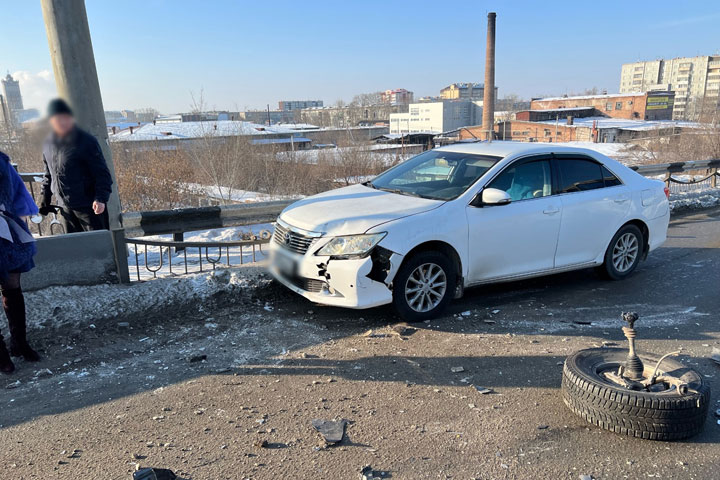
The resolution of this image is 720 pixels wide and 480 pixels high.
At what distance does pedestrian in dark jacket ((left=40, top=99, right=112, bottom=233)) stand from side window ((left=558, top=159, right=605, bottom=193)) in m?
5.03

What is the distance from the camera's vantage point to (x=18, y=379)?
4055 mm

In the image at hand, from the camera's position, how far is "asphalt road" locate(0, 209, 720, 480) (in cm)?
303

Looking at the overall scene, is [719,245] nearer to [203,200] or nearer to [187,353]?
[187,353]

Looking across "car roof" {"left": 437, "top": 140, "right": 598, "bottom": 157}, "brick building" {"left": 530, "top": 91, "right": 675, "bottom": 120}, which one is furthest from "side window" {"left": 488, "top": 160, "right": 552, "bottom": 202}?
"brick building" {"left": 530, "top": 91, "right": 675, "bottom": 120}

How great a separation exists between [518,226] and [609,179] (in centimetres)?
177

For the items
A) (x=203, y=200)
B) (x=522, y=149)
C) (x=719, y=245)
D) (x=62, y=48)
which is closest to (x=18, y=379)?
(x=62, y=48)

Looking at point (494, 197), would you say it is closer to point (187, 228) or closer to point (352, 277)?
point (352, 277)

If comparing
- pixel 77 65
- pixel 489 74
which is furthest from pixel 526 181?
pixel 489 74

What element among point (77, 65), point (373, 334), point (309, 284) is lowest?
point (373, 334)

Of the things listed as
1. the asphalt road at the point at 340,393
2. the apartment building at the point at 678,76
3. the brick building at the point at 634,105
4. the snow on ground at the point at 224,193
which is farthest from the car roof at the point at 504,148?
the apartment building at the point at 678,76

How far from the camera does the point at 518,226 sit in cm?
552

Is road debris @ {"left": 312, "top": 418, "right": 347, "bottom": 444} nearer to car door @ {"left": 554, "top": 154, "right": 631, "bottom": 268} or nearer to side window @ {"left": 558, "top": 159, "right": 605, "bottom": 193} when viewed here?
car door @ {"left": 554, "top": 154, "right": 631, "bottom": 268}

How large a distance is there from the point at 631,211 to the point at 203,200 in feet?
36.8

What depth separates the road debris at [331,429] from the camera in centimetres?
324
